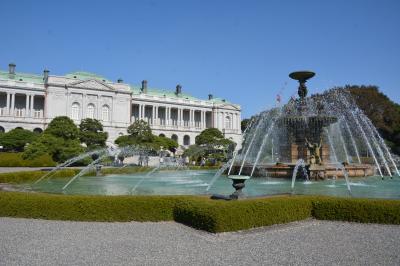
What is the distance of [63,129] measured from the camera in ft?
167

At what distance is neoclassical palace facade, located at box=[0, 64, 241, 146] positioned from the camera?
71062mm

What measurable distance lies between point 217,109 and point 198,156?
36.7m

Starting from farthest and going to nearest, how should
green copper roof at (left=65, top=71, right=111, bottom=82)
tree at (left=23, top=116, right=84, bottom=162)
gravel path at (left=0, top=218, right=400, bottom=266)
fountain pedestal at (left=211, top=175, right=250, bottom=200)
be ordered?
green copper roof at (left=65, top=71, right=111, bottom=82), tree at (left=23, top=116, right=84, bottom=162), fountain pedestal at (left=211, top=175, right=250, bottom=200), gravel path at (left=0, top=218, right=400, bottom=266)

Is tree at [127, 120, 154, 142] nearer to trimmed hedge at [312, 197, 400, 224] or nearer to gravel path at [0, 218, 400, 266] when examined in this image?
gravel path at [0, 218, 400, 266]

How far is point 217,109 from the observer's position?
9456cm

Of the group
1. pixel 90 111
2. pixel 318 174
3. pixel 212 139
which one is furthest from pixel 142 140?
pixel 318 174

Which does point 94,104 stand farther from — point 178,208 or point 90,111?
point 178,208

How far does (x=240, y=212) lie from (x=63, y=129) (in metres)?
47.1

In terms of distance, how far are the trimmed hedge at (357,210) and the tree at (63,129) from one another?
4669 cm

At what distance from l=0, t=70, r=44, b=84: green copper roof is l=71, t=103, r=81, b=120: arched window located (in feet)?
28.6

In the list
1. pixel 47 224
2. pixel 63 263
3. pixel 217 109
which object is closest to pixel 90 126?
pixel 217 109

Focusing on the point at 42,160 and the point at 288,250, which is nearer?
the point at 288,250

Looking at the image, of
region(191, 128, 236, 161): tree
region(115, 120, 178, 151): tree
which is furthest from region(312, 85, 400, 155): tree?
region(115, 120, 178, 151): tree

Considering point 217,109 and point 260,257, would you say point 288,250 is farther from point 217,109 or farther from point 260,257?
point 217,109
